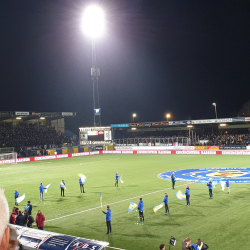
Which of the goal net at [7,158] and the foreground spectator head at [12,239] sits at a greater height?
the foreground spectator head at [12,239]

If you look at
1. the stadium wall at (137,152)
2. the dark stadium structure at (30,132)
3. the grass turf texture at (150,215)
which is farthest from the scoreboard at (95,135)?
the grass turf texture at (150,215)

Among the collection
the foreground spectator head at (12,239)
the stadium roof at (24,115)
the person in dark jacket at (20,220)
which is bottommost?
the person in dark jacket at (20,220)

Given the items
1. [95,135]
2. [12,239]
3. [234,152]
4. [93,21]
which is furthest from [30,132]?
[12,239]

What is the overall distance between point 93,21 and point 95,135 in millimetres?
28271

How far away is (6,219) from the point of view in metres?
1.83

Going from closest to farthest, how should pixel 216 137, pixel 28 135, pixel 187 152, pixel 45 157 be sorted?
pixel 187 152, pixel 45 157, pixel 216 137, pixel 28 135

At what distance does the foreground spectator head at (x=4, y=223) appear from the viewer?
70.7 inches

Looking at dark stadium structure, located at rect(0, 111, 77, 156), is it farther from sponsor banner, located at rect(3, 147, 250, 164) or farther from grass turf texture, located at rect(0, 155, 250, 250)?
grass turf texture, located at rect(0, 155, 250, 250)

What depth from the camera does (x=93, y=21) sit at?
65812 mm

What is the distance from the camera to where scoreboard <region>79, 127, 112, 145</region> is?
7281cm

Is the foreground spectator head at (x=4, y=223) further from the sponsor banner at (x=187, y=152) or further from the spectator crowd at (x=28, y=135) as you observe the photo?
the spectator crowd at (x=28, y=135)

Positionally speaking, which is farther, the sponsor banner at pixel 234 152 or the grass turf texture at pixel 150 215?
the sponsor banner at pixel 234 152

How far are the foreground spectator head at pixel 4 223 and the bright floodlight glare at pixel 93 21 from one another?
219 ft

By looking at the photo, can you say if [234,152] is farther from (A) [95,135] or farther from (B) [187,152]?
(A) [95,135]
